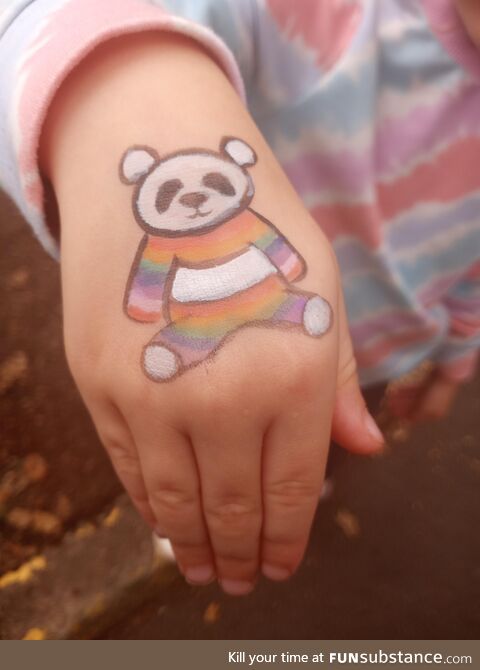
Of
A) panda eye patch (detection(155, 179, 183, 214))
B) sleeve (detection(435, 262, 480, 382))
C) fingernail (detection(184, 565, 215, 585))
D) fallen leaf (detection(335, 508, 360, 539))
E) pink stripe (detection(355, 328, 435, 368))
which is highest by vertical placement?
panda eye patch (detection(155, 179, 183, 214))

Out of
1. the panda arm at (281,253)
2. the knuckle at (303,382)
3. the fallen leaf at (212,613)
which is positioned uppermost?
the panda arm at (281,253)

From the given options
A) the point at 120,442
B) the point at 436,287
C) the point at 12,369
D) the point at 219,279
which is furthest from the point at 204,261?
the point at 12,369

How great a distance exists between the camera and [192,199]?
1.44ft

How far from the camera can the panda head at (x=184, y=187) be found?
43 centimetres

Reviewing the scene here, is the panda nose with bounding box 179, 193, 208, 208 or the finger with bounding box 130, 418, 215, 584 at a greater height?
the panda nose with bounding box 179, 193, 208, 208

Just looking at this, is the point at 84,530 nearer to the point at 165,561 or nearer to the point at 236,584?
the point at 165,561

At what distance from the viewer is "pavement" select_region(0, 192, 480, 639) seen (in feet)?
3.50

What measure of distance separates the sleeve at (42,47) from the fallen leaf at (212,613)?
2.99 ft

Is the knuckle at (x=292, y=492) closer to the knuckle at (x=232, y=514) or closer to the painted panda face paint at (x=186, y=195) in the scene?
the knuckle at (x=232, y=514)

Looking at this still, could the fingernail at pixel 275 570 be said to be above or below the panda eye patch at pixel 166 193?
below

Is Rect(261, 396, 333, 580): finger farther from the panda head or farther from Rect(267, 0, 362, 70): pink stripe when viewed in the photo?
Rect(267, 0, 362, 70): pink stripe

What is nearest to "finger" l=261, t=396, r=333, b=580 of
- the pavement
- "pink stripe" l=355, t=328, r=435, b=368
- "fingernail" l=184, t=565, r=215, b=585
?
"fingernail" l=184, t=565, r=215, b=585

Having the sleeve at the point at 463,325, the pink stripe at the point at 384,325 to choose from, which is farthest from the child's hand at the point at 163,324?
the sleeve at the point at 463,325

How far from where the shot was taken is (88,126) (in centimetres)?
44
